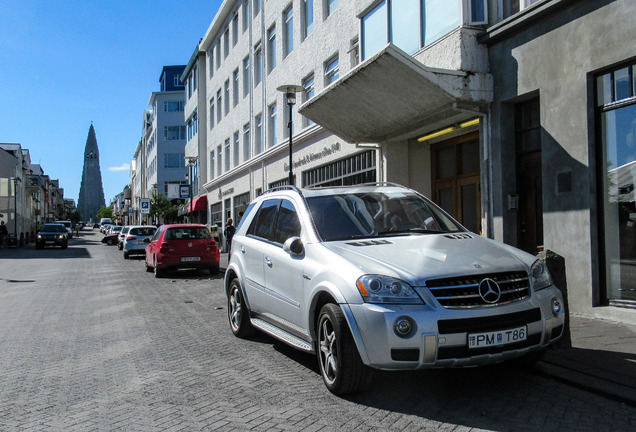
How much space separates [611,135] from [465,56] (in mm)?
3151

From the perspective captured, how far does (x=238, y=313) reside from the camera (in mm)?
7199

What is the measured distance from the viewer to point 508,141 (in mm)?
10156

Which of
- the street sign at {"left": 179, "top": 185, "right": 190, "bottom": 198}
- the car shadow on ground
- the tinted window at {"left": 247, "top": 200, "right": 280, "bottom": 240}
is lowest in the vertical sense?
the car shadow on ground

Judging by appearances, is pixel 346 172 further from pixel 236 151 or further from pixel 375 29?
pixel 236 151

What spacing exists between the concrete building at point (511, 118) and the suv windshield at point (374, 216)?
3426 millimetres

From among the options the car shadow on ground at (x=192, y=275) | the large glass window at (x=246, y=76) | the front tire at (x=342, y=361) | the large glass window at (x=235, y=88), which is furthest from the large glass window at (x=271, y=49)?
the front tire at (x=342, y=361)

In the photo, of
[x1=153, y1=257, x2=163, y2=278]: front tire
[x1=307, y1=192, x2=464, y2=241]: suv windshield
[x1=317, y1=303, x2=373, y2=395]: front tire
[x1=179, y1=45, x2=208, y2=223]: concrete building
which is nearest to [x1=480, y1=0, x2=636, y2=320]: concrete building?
[x1=307, y1=192, x2=464, y2=241]: suv windshield

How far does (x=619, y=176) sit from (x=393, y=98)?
4.80 meters

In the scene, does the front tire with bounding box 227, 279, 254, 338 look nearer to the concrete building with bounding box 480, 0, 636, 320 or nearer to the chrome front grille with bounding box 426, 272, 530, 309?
the chrome front grille with bounding box 426, 272, 530, 309

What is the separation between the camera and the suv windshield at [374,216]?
5438 millimetres

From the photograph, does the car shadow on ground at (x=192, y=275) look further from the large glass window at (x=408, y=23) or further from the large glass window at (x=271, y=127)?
the large glass window at (x=271, y=127)

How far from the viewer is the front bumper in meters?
4.07

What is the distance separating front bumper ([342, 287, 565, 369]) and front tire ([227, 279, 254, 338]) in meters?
2.96

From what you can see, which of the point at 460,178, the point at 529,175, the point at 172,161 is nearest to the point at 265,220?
the point at 529,175
